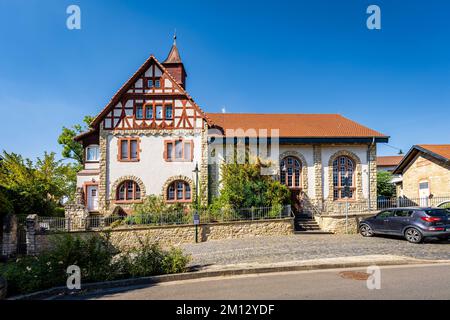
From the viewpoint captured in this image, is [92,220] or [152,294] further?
[92,220]

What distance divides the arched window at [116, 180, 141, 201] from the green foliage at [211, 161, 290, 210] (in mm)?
5407

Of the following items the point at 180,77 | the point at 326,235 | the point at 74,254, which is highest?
the point at 180,77

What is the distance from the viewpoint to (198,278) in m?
8.64

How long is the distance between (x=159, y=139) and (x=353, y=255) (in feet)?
47.6

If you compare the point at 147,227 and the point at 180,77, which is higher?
the point at 180,77

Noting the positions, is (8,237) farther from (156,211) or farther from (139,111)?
(139,111)

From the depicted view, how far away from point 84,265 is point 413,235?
12.6m

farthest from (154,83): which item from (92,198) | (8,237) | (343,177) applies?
(343,177)

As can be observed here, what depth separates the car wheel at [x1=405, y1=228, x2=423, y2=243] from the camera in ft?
43.6

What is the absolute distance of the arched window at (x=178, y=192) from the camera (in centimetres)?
2144

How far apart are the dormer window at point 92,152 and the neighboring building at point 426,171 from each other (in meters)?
22.1

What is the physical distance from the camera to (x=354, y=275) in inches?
327
